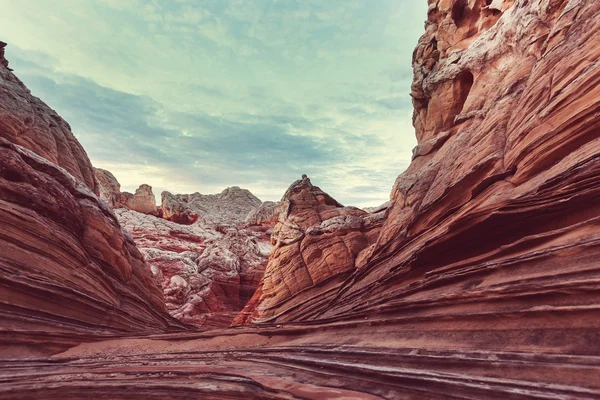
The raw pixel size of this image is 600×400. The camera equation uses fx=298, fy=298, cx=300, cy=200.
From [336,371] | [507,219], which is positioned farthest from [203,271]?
[507,219]

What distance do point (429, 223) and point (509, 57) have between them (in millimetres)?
8769

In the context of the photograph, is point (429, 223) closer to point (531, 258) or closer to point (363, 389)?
point (531, 258)

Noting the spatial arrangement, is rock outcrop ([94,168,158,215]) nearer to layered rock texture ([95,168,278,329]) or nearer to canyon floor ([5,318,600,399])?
layered rock texture ([95,168,278,329])

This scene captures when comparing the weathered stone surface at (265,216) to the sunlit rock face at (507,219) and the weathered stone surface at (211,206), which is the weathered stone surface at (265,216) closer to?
the weathered stone surface at (211,206)

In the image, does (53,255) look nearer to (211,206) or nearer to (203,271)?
(203,271)

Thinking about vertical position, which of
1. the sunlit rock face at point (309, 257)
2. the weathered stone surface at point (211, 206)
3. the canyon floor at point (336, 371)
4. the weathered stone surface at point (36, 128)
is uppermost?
the weathered stone surface at point (211, 206)

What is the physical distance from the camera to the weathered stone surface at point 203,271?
86.7ft

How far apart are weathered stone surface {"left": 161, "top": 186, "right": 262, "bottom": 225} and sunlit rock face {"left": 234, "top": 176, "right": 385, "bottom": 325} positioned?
29.3 metres

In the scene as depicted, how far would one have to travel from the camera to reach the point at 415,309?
654 cm

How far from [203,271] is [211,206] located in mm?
36930

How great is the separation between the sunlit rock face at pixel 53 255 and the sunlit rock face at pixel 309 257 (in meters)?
6.21

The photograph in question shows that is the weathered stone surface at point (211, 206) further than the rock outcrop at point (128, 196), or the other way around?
the rock outcrop at point (128, 196)

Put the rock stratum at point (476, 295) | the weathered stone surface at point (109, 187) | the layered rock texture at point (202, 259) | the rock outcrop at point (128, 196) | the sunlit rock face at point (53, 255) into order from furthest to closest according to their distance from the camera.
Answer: the rock outcrop at point (128, 196)
the weathered stone surface at point (109, 187)
the layered rock texture at point (202, 259)
the sunlit rock face at point (53, 255)
the rock stratum at point (476, 295)

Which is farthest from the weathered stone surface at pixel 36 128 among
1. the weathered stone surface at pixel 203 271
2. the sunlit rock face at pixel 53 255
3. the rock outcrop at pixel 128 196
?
the rock outcrop at pixel 128 196
